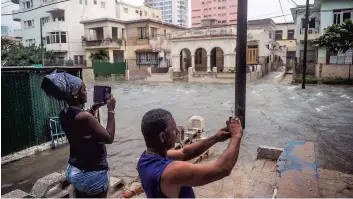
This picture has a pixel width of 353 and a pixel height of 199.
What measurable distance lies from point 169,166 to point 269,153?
4.97 meters

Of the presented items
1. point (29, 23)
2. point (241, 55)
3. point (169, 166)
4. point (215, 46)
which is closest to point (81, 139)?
point (169, 166)

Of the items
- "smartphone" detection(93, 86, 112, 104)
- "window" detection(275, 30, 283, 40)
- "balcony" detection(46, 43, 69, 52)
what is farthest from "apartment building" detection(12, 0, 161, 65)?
"smartphone" detection(93, 86, 112, 104)

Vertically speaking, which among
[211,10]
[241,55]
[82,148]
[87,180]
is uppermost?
[211,10]

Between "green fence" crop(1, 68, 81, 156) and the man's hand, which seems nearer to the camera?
the man's hand

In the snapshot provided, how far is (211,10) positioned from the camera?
3241 inches

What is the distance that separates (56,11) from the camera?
36.8m

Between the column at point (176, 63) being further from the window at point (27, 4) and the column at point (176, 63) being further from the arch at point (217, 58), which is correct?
the window at point (27, 4)

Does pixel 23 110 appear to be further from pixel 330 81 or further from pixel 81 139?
pixel 330 81

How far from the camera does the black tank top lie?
2.60 metres

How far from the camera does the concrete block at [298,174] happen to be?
3396 millimetres

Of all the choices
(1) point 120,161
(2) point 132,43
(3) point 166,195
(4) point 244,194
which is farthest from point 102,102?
(2) point 132,43

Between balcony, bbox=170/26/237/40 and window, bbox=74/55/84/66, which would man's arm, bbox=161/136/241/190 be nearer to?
balcony, bbox=170/26/237/40

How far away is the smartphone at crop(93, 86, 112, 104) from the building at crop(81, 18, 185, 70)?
32223 millimetres

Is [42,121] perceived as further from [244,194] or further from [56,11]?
[56,11]
